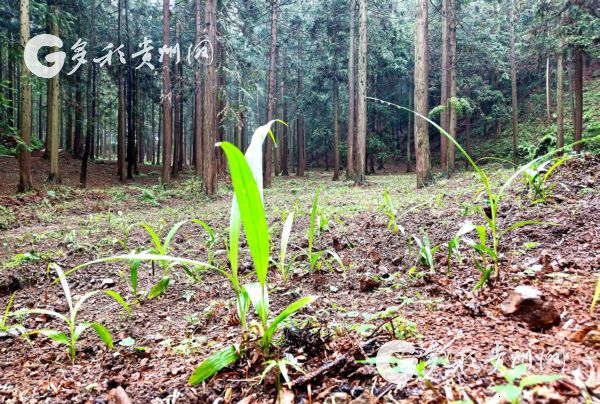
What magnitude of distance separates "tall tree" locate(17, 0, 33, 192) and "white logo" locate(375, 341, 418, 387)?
10632 millimetres

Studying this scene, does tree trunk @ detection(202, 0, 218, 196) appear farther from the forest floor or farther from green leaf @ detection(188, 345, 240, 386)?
green leaf @ detection(188, 345, 240, 386)

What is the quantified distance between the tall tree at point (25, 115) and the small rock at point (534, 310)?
35.5ft

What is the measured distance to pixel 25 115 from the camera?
31.3 ft

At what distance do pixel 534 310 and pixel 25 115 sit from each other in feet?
39.2

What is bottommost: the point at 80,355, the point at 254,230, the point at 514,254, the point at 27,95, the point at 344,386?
the point at 80,355

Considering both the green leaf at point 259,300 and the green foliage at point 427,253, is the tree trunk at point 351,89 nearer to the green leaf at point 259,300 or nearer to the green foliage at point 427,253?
the green foliage at point 427,253

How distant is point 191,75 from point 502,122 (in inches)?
903

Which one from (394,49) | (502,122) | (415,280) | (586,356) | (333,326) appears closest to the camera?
(586,356)

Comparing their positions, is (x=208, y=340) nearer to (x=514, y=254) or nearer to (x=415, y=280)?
(x=415, y=280)

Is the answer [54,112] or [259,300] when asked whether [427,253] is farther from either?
[54,112]

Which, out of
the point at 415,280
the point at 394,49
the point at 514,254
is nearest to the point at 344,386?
the point at 415,280

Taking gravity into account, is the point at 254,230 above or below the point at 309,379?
above

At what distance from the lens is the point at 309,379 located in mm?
1010

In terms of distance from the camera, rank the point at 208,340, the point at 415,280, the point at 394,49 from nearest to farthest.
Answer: the point at 208,340 < the point at 415,280 < the point at 394,49
